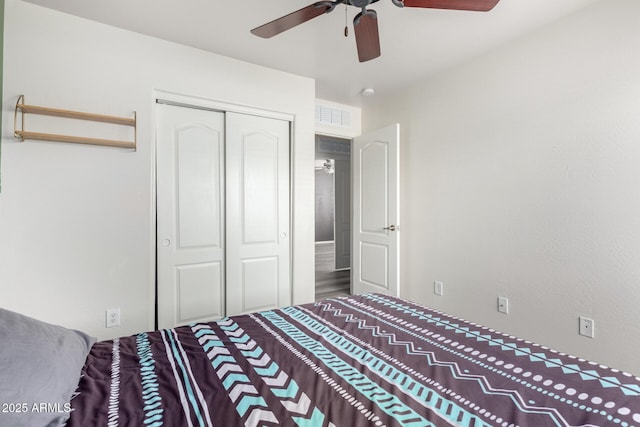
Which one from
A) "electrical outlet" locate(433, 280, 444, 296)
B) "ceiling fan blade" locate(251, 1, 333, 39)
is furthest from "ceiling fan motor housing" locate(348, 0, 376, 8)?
"electrical outlet" locate(433, 280, 444, 296)

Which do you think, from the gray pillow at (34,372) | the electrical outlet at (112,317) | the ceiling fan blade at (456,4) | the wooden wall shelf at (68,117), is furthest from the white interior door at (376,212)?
the gray pillow at (34,372)

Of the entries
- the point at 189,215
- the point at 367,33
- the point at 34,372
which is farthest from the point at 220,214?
the point at 34,372

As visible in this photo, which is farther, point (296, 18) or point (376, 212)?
point (376, 212)

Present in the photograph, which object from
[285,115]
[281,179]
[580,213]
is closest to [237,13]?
[285,115]

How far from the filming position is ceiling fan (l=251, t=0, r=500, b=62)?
144 cm

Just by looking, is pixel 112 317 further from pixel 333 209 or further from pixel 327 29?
pixel 333 209

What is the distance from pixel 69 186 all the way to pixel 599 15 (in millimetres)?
3680

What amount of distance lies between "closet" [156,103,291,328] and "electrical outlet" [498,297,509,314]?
1.89 metres

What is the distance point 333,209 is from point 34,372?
233 inches

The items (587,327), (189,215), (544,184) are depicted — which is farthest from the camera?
(189,215)

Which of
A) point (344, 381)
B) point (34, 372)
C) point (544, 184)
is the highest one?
point (544, 184)

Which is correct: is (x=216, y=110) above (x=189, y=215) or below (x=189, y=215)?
above

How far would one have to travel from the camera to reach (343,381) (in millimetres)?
1031

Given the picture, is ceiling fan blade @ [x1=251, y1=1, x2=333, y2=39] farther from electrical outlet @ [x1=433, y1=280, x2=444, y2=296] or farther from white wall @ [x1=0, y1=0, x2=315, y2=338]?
electrical outlet @ [x1=433, y1=280, x2=444, y2=296]
